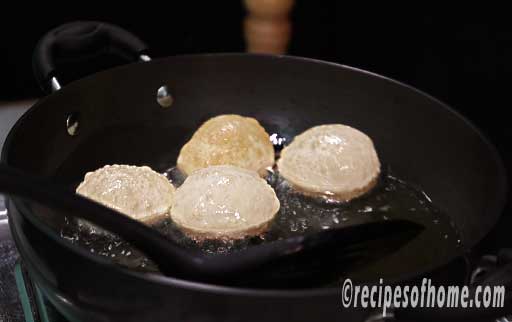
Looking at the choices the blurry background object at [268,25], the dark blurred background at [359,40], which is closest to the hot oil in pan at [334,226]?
the dark blurred background at [359,40]

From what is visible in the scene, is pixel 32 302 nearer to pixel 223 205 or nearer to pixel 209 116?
pixel 223 205

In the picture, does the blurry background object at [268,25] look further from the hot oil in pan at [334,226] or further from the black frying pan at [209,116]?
the hot oil in pan at [334,226]

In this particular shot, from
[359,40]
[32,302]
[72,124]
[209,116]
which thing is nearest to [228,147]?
[209,116]

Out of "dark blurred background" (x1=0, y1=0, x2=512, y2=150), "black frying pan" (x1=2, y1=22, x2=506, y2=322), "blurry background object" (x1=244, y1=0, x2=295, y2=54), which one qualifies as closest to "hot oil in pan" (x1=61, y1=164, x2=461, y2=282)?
"black frying pan" (x1=2, y1=22, x2=506, y2=322)

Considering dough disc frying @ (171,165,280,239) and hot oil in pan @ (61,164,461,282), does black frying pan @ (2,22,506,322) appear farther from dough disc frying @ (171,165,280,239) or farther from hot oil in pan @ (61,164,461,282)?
dough disc frying @ (171,165,280,239)

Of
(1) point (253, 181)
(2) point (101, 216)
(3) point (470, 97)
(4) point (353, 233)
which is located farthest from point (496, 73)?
(2) point (101, 216)

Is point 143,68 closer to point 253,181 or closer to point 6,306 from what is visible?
point 253,181
